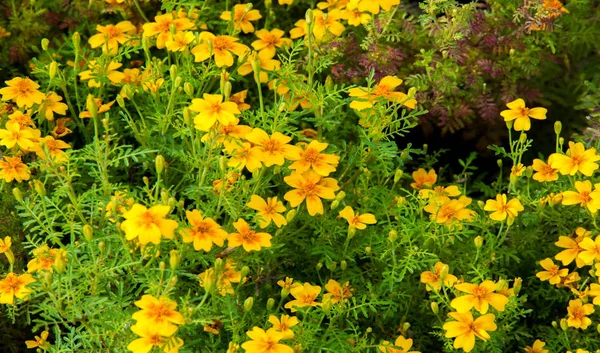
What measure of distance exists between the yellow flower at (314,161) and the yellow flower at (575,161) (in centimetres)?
58

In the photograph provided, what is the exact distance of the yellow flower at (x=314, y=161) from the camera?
7.02 feet

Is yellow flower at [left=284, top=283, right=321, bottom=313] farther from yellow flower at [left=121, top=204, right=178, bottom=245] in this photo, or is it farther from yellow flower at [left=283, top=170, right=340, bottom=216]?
yellow flower at [left=121, top=204, right=178, bottom=245]

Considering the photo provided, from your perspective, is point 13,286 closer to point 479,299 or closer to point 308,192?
point 308,192

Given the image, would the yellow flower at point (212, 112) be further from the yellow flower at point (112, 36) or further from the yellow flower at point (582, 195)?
the yellow flower at point (582, 195)

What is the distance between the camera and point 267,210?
6.82ft

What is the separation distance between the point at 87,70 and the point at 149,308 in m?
1.12

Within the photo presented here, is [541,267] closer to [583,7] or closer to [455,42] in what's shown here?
[455,42]

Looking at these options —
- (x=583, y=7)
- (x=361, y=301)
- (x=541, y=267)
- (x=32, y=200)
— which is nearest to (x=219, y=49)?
(x=32, y=200)

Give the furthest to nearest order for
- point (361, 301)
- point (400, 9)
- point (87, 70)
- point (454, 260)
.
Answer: point (400, 9), point (87, 70), point (454, 260), point (361, 301)

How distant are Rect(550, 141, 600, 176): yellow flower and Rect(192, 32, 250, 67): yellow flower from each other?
863mm

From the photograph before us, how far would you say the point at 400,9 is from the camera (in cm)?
305

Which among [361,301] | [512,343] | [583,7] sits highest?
[583,7]

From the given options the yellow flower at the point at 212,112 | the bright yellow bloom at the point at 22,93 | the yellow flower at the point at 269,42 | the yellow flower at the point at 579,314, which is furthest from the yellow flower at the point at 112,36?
the yellow flower at the point at 579,314

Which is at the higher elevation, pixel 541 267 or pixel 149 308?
pixel 149 308
